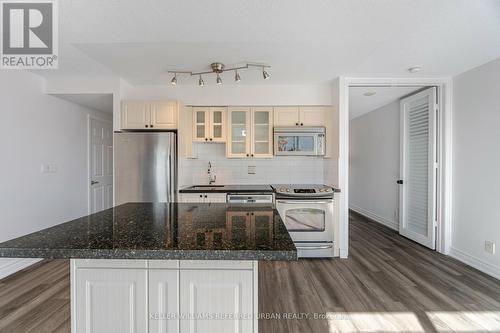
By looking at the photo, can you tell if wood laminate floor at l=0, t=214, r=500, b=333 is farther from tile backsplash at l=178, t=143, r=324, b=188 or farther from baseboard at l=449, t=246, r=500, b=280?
tile backsplash at l=178, t=143, r=324, b=188

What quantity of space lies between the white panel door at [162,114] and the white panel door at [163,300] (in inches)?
95.2

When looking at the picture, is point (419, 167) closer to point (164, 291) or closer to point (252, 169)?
point (252, 169)

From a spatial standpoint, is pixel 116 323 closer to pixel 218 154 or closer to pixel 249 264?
pixel 249 264

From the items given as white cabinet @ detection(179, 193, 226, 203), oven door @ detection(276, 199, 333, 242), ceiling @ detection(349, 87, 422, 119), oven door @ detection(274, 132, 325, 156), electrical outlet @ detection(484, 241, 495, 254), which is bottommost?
electrical outlet @ detection(484, 241, 495, 254)

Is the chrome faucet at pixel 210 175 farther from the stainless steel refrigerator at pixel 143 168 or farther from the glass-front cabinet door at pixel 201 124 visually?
the stainless steel refrigerator at pixel 143 168

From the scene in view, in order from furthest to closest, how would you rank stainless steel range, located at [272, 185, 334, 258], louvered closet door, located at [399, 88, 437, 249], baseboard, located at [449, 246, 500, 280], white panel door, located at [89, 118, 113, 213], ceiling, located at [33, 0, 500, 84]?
white panel door, located at [89, 118, 113, 213] → louvered closet door, located at [399, 88, 437, 249] → stainless steel range, located at [272, 185, 334, 258] → baseboard, located at [449, 246, 500, 280] → ceiling, located at [33, 0, 500, 84]

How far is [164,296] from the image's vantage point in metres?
1.17

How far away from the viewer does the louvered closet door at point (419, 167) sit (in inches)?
130

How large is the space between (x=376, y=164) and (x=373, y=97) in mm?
1465

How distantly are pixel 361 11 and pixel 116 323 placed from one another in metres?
2.51

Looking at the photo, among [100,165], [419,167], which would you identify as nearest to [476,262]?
[419,167]

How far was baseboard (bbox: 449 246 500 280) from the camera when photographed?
2.55 metres

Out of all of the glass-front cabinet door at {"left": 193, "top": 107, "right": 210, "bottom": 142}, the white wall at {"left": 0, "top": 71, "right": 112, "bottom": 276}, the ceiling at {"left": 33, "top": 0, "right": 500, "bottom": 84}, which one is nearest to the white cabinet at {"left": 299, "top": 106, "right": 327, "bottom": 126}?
the ceiling at {"left": 33, "top": 0, "right": 500, "bottom": 84}

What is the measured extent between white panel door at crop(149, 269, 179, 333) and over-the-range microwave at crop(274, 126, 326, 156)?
2.50 meters
